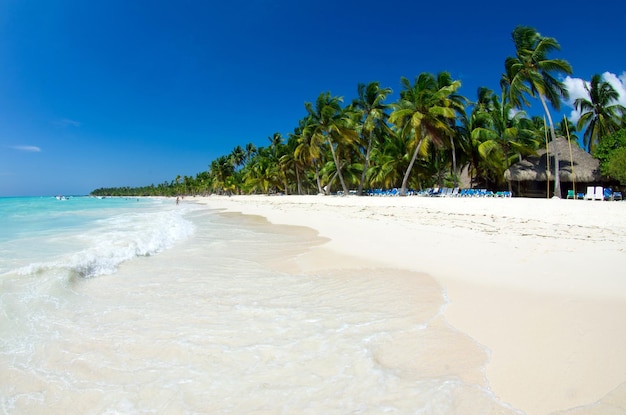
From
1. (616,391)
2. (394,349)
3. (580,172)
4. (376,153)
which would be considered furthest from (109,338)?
(376,153)

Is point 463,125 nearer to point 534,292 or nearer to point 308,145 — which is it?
point 308,145

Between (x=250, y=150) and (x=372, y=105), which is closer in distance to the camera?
(x=372, y=105)

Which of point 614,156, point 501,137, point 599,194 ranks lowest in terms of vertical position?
point 599,194

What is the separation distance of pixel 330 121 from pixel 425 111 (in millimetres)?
8721

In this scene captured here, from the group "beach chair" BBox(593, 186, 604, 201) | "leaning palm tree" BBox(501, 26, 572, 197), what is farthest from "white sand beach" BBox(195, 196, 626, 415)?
"leaning palm tree" BBox(501, 26, 572, 197)

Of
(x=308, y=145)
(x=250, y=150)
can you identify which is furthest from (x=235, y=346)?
(x=250, y=150)

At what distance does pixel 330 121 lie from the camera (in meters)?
29.0

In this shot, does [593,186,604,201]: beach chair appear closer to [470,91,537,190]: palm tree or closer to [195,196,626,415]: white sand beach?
[470,91,537,190]: palm tree

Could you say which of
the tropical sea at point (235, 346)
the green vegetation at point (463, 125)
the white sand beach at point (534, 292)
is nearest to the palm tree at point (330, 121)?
the green vegetation at point (463, 125)

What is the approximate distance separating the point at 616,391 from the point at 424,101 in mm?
23575

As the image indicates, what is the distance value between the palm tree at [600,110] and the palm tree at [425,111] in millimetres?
11765

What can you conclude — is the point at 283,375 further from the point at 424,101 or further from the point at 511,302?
the point at 424,101

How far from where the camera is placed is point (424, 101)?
23.1 meters

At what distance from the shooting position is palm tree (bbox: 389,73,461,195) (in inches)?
879
